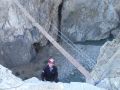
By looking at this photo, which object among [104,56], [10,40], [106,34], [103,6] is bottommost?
[106,34]

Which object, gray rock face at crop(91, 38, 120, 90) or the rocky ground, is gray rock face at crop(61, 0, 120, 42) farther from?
gray rock face at crop(91, 38, 120, 90)

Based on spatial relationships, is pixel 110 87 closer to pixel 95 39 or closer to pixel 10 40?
pixel 10 40

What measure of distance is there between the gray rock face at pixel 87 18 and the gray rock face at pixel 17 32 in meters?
2.16

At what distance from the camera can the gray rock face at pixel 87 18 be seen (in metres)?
16.3

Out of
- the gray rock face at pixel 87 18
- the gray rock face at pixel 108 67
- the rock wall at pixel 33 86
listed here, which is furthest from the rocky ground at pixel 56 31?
the rock wall at pixel 33 86

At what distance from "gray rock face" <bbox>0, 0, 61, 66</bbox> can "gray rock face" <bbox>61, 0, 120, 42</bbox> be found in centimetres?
216

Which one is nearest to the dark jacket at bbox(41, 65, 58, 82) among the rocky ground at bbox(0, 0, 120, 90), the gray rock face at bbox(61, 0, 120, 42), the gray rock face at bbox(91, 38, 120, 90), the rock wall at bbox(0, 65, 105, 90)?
the gray rock face at bbox(91, 38, 120, 90)

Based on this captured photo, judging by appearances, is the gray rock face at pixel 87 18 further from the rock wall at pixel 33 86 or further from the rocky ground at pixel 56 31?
the rock wall at pixel 33 86

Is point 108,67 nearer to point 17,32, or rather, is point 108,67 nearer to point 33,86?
point 33,86

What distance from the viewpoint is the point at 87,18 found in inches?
651

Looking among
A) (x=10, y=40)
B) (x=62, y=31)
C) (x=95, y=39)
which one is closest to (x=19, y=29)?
(x=10, y=40)

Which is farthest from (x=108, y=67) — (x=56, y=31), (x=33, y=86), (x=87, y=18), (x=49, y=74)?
(x=87, y=18)

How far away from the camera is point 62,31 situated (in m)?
16.2

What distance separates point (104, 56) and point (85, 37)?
7.14 m
